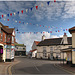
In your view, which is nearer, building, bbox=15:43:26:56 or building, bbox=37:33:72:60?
building, bbox=37:33:72:60

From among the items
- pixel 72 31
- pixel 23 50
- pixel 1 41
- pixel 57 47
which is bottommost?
pixel 23 50

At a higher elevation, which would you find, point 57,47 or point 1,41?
point 1,41

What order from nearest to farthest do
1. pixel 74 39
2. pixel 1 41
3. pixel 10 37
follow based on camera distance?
pixel 74 39 → pixel 1 41 → pixel 10 37


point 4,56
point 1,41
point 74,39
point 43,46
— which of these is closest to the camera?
point 74,39

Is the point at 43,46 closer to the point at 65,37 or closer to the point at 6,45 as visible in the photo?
the point at 65,37

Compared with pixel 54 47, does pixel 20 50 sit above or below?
below

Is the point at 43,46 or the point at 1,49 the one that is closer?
the point at 1,49

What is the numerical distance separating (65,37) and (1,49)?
24.9 metres

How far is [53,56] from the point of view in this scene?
38.8 m

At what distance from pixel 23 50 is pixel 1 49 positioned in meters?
46.0

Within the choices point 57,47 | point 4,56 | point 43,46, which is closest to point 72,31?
point 4,56

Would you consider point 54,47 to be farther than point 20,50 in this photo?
No

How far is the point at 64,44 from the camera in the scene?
123 feet

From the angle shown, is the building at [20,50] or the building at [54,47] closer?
the building at [54,47]
